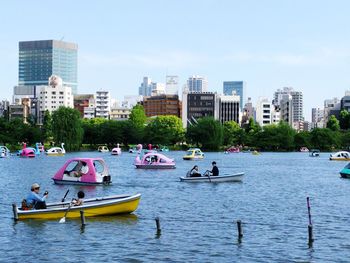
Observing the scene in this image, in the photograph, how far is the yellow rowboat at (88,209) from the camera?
40.5m

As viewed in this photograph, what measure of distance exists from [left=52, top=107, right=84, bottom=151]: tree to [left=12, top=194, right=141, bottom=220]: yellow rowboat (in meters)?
146

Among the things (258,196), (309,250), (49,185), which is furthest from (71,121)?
(309,250)

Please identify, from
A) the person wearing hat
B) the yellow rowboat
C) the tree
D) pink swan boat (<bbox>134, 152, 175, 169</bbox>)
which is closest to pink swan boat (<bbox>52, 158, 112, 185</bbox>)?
the yellow rowboat

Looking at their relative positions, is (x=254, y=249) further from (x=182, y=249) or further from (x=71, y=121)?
(x=71, y=121)

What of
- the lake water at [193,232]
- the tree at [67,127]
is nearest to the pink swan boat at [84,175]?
the lake water at [193,232]

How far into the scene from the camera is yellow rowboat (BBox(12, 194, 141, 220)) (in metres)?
40.5

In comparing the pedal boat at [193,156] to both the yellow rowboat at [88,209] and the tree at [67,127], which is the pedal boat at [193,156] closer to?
the tree at [67,127]

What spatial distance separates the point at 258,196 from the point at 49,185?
73.9ft

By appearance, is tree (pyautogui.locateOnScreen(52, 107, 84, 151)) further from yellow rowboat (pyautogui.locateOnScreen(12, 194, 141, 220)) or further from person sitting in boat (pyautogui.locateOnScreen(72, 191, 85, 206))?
person sitting in boat (pyautogui.locateOnScreen(72, 191, 85, 206))

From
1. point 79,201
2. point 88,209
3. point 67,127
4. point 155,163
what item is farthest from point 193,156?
point 79,201

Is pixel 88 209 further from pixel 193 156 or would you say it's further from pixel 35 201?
pixel 193 156

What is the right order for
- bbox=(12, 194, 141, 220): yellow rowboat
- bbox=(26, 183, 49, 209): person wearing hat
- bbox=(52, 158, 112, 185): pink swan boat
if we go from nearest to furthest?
bbox=(12, 194, 141, 220): yellow rowboat, bbox=(26, 183, 49, 209): person wearing hat, bbox=(52, 158, 112, 185): pink swan boat

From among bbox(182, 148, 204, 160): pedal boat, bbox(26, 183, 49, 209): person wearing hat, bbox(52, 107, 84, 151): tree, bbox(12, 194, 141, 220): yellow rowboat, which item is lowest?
bbox(12, 194, 141, 220): yellow rowboat

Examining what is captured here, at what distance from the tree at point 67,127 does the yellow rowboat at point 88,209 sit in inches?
5739
